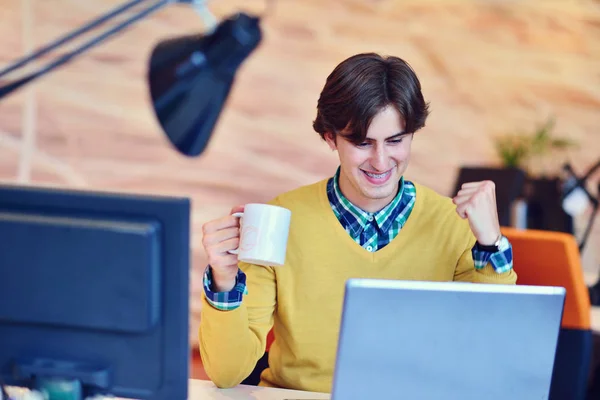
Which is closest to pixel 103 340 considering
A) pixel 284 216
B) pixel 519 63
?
pixel 284 216

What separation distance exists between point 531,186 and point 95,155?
2135 mm

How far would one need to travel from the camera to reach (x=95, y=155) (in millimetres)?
3670

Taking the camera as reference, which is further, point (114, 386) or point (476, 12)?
point (476, 12)

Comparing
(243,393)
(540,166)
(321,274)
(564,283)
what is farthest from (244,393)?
(540,166)

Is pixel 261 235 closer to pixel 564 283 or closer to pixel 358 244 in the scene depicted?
pixel 358 244

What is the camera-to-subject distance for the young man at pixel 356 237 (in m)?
1.37

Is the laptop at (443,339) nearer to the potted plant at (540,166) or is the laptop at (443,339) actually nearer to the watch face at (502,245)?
the watch face at (502,245)

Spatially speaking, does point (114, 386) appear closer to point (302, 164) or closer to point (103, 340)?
point (103, 340)

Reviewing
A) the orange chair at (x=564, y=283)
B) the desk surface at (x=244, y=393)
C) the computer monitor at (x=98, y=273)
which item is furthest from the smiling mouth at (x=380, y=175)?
the computer monitor at (x=98, y=273)

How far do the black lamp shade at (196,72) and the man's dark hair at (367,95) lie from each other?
0.87 m

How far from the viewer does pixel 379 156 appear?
1423 mm

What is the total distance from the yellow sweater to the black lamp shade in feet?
3.11

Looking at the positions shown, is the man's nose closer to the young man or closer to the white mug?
the young man

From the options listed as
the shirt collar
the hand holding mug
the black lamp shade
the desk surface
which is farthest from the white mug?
the black lamp shade
